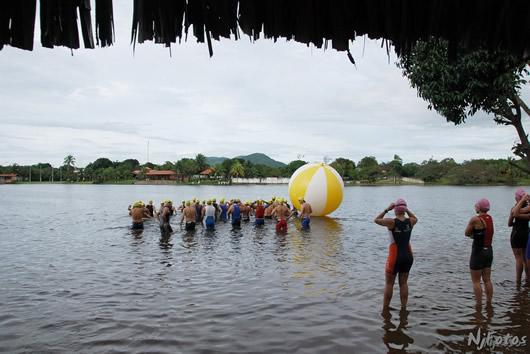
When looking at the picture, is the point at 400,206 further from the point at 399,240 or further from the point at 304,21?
the point at 304,21

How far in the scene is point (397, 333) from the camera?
6.32 m

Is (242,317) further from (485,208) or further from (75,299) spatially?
(485,208)

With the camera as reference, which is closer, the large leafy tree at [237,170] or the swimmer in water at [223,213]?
the swimmer in water at [223,213]

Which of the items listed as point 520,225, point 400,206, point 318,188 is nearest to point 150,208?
point 318,188

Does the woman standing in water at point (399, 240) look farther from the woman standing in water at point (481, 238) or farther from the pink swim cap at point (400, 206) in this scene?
the woman standing in water at point (481, 238)

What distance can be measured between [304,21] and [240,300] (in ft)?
18.6

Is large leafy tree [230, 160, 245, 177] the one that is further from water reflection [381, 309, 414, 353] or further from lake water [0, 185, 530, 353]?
water reflection [381, 309, 414, 353]

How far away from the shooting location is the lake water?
6.12m

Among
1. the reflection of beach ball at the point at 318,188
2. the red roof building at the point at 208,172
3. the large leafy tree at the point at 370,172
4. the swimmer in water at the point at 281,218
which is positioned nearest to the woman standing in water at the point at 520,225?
the swimmer in water at the point at 281,218

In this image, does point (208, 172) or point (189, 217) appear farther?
point (208, 172)

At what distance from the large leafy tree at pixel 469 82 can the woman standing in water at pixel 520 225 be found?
857mm

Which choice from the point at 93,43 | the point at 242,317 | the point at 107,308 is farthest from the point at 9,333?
the point at 93,43

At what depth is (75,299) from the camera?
27.2 feet

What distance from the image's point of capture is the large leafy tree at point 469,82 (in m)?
6.71
